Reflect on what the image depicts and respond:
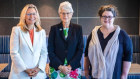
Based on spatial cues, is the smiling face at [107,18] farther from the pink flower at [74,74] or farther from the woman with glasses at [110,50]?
the pink flower at [74,74]

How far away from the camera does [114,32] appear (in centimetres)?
218

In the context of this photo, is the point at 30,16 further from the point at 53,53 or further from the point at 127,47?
the point at 127,47

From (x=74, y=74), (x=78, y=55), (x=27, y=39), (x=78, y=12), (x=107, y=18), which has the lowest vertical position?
(x=74, y=74)

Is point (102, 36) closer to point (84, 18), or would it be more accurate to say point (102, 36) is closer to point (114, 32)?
point (114, 32)

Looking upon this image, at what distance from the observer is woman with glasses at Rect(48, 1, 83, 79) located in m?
2.38

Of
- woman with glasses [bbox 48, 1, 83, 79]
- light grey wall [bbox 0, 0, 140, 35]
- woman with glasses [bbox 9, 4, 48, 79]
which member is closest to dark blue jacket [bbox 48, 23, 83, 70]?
woman with glasses [bbox 48, 1, 83, 79]

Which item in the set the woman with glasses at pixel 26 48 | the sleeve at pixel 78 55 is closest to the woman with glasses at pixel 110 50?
the sleeve at pixel 78 55

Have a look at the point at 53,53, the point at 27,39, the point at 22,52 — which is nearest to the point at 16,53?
the point at 22,52

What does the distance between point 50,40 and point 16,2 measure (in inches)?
156

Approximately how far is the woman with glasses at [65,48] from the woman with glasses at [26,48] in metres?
0.17

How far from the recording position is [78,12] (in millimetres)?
6105

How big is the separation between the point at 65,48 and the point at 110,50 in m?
0.58

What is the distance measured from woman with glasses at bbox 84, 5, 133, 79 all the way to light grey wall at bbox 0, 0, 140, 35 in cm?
393

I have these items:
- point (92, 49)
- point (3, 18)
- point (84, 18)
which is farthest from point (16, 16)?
point (92, 49)
